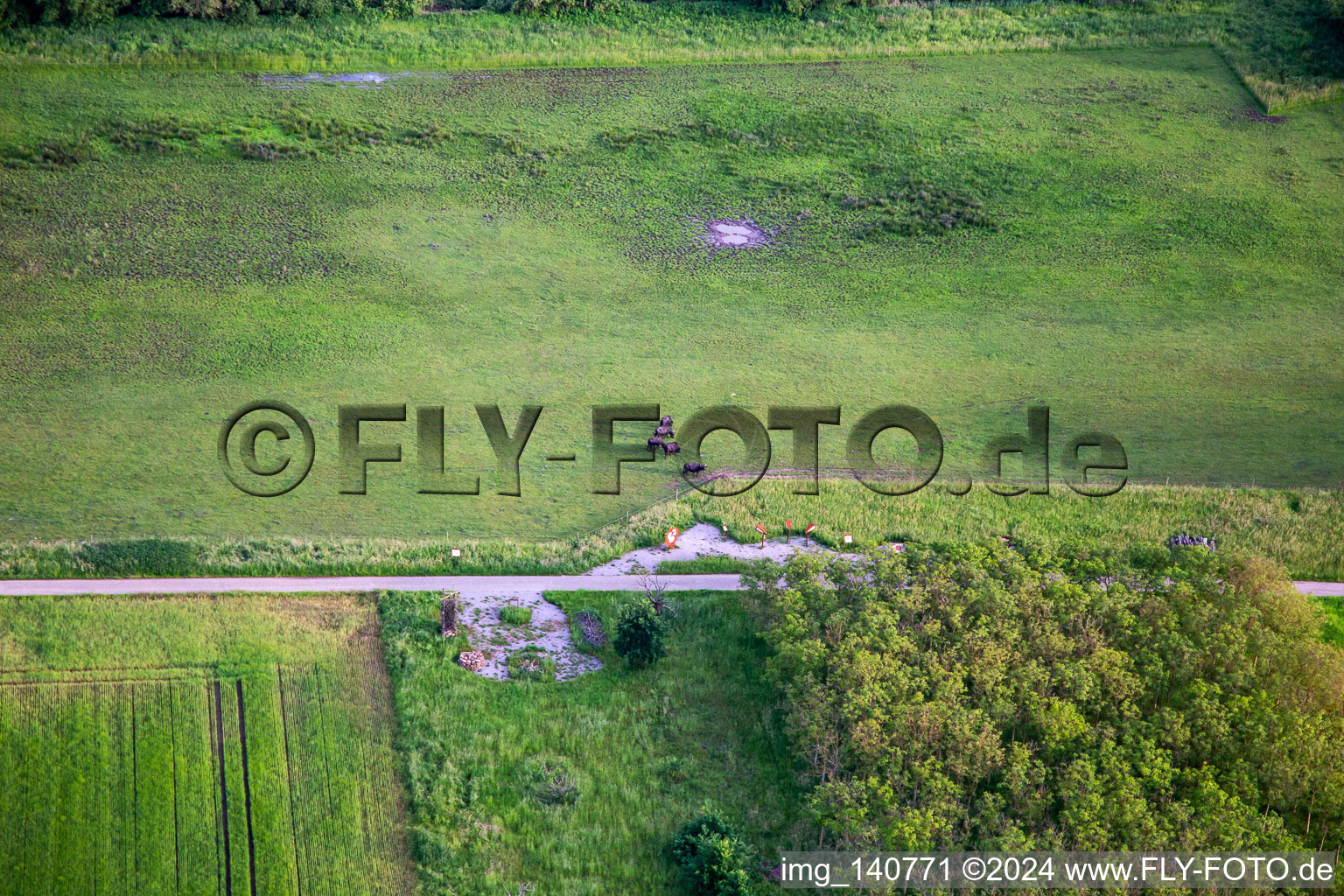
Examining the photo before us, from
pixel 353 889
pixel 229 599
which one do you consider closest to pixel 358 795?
pixel 353 889

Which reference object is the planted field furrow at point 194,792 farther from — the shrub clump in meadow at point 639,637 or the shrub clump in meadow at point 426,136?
the shrub clump in meadow at point 426,136

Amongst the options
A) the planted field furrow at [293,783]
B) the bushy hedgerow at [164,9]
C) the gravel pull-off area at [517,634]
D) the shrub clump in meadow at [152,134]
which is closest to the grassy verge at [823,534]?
the gravel pull-off area at [517,634]

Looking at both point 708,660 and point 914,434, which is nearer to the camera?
point 708,660

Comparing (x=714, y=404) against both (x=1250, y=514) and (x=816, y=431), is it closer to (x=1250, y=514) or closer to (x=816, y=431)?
(x=816, y=431)

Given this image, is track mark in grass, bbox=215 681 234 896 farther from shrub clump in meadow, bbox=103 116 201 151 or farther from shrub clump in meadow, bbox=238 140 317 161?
shrub clump in meadow, bbox=103 116 201 151

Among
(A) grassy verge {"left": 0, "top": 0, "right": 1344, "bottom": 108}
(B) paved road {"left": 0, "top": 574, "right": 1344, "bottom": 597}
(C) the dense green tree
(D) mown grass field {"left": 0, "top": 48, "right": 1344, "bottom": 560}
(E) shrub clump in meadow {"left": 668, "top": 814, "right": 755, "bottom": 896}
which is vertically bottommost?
(E) shrub clump in meadow {"left": 668, "top": 814, "right": 755, "bottom": 896}

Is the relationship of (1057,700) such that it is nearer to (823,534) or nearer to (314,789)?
(823,534)

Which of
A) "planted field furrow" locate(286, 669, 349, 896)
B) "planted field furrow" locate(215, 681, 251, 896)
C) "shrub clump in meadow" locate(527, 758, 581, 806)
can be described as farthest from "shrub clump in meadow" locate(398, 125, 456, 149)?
"shrub clump in meadow" locate(527, 758, 581, 806)
